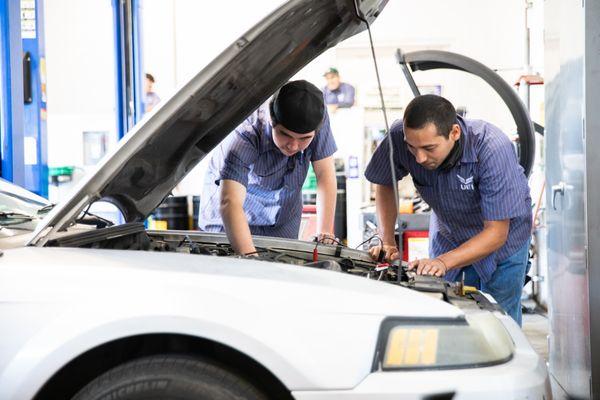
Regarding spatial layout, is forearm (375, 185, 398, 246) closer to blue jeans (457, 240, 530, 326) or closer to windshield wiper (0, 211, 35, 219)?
blue jeans (457, 240, 530, 326)

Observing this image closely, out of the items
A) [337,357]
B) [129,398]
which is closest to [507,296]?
[337,357]

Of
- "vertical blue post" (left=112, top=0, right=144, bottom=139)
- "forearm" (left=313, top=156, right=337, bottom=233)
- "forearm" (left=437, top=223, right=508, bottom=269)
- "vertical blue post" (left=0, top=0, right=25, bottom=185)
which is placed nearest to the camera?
"forearm" (left=437, top=223, right=508, bottom=269)

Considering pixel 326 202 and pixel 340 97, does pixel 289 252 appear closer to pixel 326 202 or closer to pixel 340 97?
pixel 326 202

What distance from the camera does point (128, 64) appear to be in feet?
21.9

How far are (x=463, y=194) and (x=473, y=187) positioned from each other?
2.4 inches

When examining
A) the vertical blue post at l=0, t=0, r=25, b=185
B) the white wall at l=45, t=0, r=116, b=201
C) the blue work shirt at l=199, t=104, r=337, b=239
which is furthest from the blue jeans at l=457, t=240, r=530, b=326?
the white wall at l=45, t=0, r=116, b=201

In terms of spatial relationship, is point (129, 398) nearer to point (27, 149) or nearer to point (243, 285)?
point (243, 285)

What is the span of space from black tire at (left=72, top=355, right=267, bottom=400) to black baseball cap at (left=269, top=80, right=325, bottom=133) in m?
1.17

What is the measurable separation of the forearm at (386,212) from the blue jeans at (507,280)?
36 cm

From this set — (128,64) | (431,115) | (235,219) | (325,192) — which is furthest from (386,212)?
(128,64)

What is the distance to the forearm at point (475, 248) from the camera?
245 cm

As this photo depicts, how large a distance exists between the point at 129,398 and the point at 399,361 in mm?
598

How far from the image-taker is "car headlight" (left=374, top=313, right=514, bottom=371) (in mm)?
1528

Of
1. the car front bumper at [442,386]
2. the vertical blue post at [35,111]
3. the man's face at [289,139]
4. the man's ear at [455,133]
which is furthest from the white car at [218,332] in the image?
the vertical blue post at [35,111]
